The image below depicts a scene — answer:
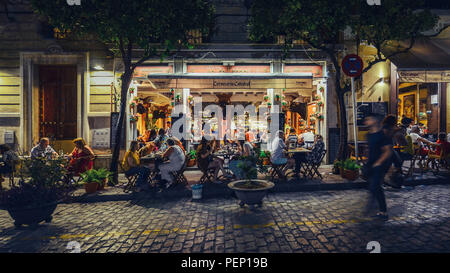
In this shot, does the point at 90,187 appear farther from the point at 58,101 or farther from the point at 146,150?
the point at 58,101

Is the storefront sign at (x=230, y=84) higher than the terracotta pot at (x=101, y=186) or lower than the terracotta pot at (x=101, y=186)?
higher

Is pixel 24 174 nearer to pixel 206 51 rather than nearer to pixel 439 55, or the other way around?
pixel 206 51

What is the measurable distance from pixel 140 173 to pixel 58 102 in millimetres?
6738

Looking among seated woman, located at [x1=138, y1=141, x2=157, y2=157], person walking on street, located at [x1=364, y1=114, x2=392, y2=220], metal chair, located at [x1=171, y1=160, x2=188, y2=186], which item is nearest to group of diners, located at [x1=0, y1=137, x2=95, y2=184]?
seated woman, located at [x1=138, y1=141, x2=157, y2=157]

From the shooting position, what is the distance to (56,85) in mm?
10633

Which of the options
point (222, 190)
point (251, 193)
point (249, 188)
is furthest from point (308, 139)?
point (251, 193)

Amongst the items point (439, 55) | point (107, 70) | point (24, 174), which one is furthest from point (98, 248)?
point (439, 55)

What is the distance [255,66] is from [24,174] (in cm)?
923

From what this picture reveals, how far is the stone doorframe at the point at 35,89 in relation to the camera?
10.1 m

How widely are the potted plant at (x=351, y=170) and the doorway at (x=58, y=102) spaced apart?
36.5 feet

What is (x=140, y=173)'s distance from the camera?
6.93 metres

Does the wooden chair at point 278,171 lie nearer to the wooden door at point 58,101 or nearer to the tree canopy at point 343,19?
the tree canopy at point 343,19

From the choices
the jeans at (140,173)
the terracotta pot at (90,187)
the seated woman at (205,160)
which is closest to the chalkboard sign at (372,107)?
the seated woman at (205,160)

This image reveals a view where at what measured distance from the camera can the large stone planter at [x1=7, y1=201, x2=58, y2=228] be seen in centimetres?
440
